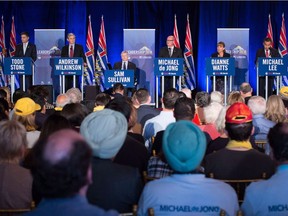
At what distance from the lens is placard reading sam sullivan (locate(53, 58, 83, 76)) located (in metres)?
9.70

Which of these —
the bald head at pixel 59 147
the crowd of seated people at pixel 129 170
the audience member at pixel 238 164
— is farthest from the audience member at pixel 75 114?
the bald head at pixel 59 147

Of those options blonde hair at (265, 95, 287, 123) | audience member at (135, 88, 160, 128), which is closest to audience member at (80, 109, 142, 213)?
blonde hair at (265, 95, 287, 123)

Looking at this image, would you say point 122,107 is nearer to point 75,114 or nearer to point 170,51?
point 75,114

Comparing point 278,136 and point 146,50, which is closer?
point 278,136

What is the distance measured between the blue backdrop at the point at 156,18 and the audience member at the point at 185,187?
957 cm

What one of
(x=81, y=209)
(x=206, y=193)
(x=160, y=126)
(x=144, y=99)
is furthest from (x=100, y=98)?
(x=81, y=209)

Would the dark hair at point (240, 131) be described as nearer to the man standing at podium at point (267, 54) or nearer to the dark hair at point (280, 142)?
the dark hair at point (280, 142)

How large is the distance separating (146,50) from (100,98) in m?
5.30

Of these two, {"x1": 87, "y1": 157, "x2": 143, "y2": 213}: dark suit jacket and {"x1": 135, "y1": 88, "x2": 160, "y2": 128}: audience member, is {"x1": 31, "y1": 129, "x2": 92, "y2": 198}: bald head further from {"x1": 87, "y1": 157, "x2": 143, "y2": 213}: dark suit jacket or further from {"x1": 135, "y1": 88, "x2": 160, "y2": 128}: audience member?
{"x1": 135, "y1": 88, "x2": 160, "y2": 128}: audience member

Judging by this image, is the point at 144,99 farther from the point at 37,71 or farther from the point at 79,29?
the point at 79,29

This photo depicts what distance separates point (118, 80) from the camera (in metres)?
9.80

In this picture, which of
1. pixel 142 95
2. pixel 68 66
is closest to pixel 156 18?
pixel 68 66

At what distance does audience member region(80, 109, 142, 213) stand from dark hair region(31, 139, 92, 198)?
77cm

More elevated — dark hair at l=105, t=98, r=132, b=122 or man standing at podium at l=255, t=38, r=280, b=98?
man standing at podium at l=255, t=38, r=280, b=98
